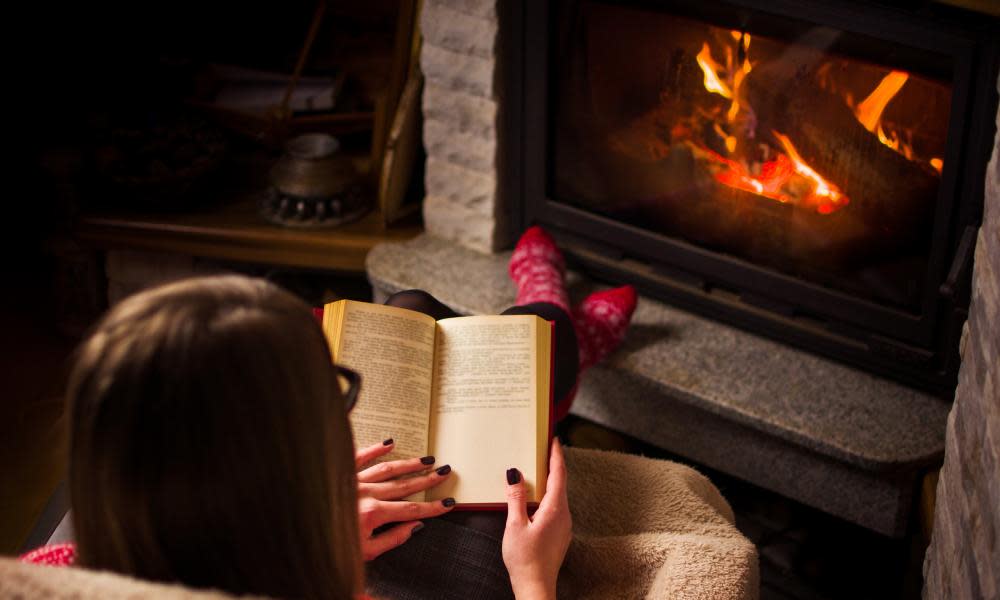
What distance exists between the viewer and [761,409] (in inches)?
67.4

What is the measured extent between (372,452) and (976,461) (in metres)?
0.65

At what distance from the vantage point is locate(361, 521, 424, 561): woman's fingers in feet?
3.87

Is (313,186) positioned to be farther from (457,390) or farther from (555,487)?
(555,487)

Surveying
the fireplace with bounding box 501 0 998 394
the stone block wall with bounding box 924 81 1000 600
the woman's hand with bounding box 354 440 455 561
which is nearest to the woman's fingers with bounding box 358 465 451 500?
the woman's hand with bounding box 354 440 455 561

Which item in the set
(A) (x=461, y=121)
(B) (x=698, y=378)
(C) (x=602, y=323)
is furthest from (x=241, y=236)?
(B) (x=698, y=378)

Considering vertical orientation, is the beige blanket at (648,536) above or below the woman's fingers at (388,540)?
below

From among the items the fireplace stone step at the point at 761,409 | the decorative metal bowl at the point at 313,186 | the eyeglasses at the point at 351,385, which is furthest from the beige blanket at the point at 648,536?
the decorative metal bowl at the point at 313,186

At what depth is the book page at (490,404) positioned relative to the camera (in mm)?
1234

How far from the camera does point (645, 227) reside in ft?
6.51

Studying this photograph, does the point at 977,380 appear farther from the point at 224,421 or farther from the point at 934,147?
the point at 224,421

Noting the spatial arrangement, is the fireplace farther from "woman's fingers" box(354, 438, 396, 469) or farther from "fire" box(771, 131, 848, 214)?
"woman's fingers" box(354, 438, 396, 469)

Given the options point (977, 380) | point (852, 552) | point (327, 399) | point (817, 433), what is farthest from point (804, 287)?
point (327, 399)

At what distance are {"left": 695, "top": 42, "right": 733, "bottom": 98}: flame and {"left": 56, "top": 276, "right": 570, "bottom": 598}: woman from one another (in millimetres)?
1208

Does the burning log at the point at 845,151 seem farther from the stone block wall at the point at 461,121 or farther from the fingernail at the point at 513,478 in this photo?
the fingernail at the point at 513,478
